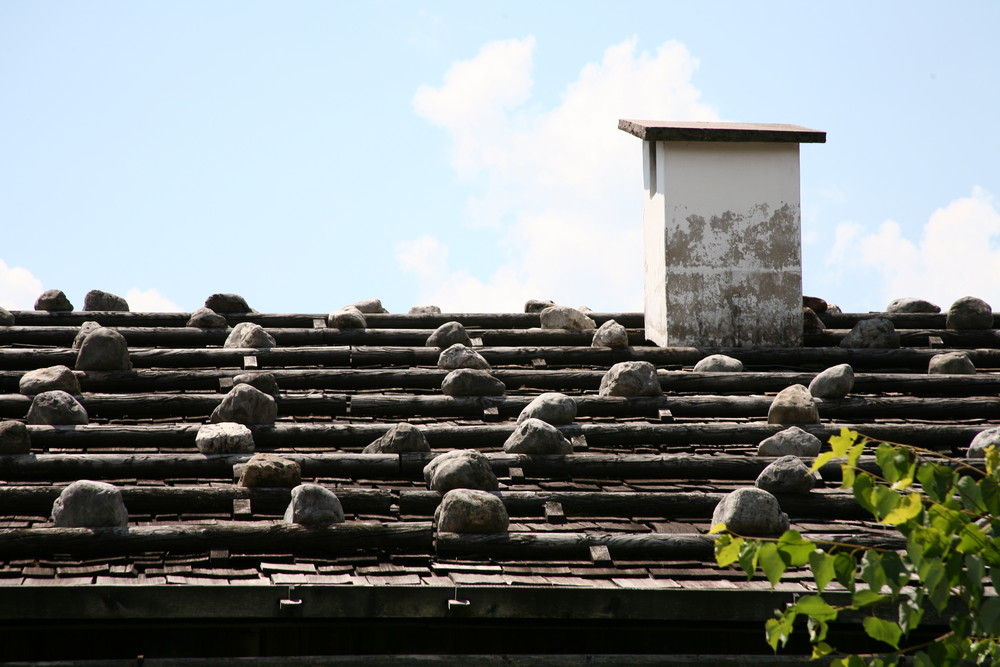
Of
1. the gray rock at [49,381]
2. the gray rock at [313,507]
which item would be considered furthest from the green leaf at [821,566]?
the gray rock at [49,381]

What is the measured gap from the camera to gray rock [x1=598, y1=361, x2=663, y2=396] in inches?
298

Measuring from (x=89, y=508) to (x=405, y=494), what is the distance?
151 cm

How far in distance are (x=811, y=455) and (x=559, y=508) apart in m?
1.73

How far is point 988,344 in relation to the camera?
30.4ft

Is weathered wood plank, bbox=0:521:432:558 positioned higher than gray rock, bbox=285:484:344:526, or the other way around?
gray rock, bbox=285:484:344:526

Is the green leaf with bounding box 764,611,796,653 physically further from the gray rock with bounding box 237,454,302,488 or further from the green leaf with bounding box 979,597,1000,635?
the gray rock with bounding box 237,454,302,488

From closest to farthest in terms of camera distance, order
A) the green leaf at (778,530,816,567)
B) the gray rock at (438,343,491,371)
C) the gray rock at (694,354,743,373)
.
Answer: the green leaf at (778,530,816,567) < the gray rock at (438,343,491,371) < the gray rock at (694,354,743,373)

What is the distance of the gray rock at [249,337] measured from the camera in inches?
324

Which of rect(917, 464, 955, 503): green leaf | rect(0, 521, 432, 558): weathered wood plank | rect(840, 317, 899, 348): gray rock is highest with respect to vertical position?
rect(840, 317, 899, 348): gray rock

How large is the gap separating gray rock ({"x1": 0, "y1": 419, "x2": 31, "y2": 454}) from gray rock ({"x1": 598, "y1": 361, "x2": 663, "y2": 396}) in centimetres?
345

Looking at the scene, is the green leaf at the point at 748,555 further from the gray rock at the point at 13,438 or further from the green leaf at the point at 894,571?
the gray rock at the point at 13,438

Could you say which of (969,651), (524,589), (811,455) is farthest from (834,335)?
(969,651)

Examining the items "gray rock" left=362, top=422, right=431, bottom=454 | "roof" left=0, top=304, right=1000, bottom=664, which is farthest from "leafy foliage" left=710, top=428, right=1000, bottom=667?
"gray rock" left=362, top=422, right=431, bottom=454

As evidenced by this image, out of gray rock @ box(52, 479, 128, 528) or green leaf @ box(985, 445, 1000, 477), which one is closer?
green leaf @ box(985, 445, 1000, 477)
